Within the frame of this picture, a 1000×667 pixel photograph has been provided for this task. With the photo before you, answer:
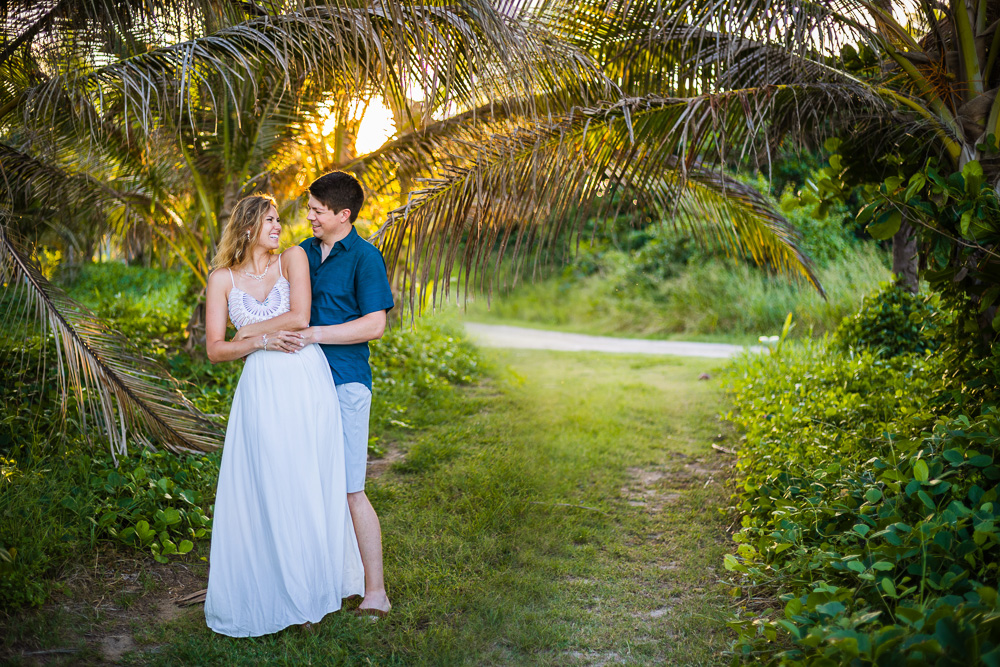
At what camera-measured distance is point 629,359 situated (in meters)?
10.9

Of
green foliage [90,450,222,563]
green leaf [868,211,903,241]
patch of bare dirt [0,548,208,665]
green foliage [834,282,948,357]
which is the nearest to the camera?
patch of bare dirt [0,548,208,665]

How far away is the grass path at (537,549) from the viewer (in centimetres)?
319

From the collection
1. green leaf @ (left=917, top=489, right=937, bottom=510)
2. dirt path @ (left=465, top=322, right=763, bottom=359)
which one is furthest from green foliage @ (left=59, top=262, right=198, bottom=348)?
green leaf @ (left=917, top=489, right=937, bottom=510)

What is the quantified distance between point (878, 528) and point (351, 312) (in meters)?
2.49

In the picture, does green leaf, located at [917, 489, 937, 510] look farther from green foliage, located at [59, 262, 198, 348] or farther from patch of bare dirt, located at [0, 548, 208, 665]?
green foliage, located at [59, 262, 198, 348]

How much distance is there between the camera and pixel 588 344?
13.3m

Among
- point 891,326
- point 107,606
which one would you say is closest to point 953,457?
point 107,606

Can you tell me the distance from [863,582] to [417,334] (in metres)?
7.99

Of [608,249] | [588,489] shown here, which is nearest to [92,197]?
[588,489]

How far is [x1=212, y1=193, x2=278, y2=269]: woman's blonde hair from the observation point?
327cm

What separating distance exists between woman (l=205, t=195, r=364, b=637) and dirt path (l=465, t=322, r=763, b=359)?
325 inches

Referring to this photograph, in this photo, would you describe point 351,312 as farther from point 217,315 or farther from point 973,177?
point 973,177

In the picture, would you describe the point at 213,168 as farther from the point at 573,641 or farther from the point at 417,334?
the point at 573,641

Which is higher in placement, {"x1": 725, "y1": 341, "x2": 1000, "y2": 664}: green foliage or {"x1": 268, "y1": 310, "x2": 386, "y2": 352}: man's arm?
{"x1": 268, "y1": 310, "x2": 386, "y2": 352}: man's arm
